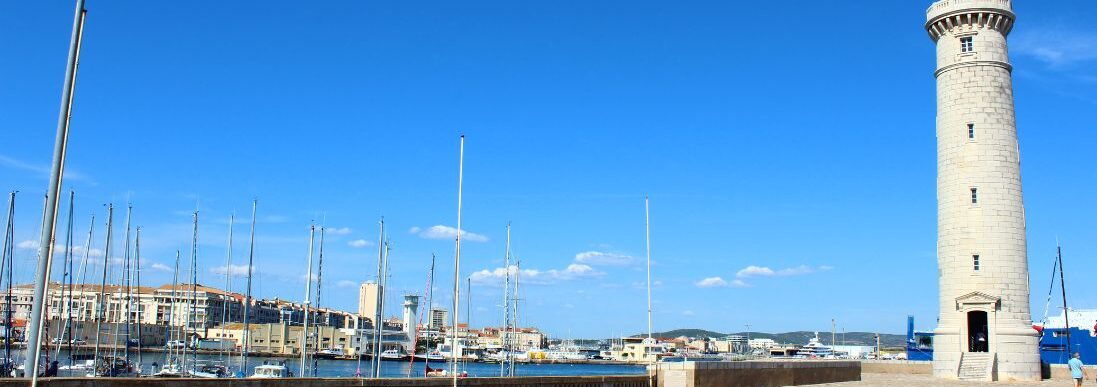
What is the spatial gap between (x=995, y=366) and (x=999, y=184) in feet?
23.8

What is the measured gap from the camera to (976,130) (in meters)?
36.2

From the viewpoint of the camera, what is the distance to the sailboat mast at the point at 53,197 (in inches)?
566

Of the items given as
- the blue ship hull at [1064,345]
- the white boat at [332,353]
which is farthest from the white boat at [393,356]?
the blue ship hull at [1064,345]

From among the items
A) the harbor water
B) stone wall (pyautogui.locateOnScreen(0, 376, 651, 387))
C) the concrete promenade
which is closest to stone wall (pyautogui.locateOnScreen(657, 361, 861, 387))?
the concrete promenade

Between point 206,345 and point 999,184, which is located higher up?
point 999,184

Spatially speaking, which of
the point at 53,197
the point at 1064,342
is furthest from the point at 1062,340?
the point at 53,197

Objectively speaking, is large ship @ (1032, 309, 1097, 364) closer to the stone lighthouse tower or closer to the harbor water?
the stone lighthouse tower

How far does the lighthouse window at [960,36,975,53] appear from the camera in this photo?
37.2 m

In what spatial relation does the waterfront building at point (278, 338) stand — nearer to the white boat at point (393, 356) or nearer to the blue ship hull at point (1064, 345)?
the white boat at point (393, 356)

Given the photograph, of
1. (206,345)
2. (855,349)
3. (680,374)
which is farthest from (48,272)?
(206,345)

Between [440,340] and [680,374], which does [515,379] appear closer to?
[680,374]

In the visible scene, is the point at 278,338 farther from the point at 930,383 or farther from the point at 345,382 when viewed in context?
the point at 345,382

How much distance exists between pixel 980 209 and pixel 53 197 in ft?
109

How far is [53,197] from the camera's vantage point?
1459cm
